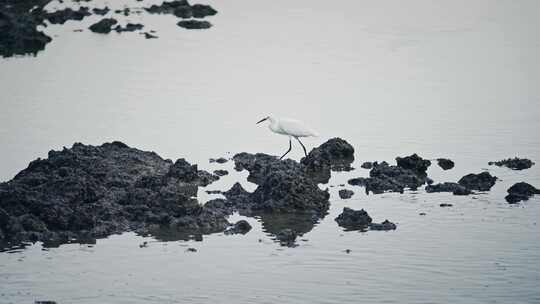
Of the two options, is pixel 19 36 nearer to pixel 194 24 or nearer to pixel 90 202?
pixel 194 24

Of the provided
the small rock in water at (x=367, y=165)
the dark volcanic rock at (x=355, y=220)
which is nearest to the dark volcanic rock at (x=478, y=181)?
the small rock in water at (x=367, y=165)

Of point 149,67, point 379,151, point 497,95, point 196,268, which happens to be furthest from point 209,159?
point 149,67

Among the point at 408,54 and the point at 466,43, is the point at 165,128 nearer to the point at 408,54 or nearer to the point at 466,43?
the point at 408,54

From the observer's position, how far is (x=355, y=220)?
19312 millimetres

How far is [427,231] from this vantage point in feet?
62.1

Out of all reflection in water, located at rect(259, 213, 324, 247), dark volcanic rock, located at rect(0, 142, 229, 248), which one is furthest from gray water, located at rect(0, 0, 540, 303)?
dark volcanic rock, located at rect(0, 142, 229, 248)

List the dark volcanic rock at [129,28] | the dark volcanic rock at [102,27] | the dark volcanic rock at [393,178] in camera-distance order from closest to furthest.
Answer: the dark volcanic rock at [393,178] < the dark volcanic rock at [102,27] < the dark volcanic rock at [129,28]

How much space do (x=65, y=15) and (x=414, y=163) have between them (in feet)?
136

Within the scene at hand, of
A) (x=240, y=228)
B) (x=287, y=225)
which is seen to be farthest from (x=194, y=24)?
(x=240, y=228)

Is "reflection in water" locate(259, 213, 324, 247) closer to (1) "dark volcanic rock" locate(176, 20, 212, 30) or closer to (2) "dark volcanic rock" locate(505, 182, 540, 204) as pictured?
(2) "dark volcanic rock" locate(505, 182, 540, 204)

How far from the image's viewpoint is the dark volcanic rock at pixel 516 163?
2370 centimetres

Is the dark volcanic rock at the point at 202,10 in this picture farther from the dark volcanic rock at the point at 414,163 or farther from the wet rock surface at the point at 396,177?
the dark volcanic rock at the point at 414,163

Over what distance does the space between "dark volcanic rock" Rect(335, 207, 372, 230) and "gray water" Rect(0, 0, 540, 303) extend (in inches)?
13.1

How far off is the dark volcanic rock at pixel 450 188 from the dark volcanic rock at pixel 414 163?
1149 millimetres
